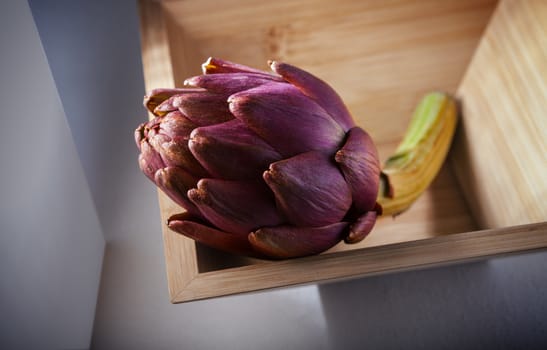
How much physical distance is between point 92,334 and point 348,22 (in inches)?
13.7

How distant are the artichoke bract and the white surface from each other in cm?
10

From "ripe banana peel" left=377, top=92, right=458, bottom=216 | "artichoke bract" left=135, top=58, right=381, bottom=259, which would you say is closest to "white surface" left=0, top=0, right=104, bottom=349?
"artichoke bract" left=135, top=58, right=381, bottom=259

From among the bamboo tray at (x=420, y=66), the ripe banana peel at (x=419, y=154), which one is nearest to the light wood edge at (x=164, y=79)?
the bamboo tray at (x=420, y=66)

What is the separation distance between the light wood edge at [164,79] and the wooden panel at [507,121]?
259 mm

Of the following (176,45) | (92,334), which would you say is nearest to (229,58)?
(176,45)

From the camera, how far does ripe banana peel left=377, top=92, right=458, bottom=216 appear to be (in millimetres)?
468

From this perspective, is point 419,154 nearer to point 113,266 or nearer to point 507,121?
point 507,121

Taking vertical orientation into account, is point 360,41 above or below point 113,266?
above

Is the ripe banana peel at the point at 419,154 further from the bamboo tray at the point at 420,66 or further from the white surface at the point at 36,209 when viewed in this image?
the white surface at the point at 36,209

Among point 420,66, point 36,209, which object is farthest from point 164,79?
point 420,66

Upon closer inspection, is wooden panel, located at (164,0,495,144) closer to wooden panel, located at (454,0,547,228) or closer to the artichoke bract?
wooden panel, located at (454,0,547,228)

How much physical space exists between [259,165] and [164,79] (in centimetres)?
14

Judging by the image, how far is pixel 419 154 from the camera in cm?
49

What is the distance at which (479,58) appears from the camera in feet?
1.68
